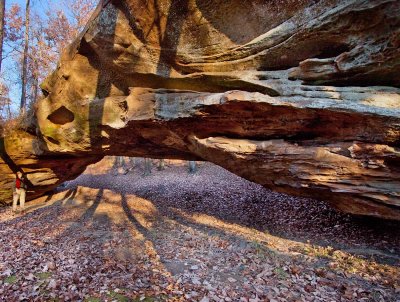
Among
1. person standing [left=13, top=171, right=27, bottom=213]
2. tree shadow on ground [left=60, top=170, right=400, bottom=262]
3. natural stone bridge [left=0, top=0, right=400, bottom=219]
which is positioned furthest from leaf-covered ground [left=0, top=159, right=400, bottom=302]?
natural stone bridge [left=0, top=0, right=400, bottom=219]

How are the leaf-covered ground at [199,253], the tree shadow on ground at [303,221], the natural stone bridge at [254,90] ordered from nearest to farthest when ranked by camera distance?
the leaf-covered ground at [199,253], the natural stone bridge at [254,90], the tree shadow on ground at [303,221]

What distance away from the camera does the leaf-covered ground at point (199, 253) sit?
4.98m

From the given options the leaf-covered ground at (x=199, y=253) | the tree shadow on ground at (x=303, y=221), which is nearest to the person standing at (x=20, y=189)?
the leaf-covered ground at (x=199, y=253)

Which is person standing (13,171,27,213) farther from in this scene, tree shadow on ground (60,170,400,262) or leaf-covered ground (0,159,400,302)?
tree shadow on ground (60,170,400,262)

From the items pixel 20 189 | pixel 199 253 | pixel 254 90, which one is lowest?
pixel 199 253

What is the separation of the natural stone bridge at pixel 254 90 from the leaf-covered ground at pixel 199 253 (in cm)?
154

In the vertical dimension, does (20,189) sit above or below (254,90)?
below

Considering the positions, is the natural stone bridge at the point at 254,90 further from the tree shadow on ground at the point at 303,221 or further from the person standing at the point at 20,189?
the person standing at the point at 20,189

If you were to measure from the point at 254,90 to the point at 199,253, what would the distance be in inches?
178

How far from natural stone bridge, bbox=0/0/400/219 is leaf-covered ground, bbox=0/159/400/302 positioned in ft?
5.05

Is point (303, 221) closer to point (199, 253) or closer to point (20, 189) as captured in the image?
point (199, 253)

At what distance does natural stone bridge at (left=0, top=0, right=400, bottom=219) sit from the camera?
18.8ft

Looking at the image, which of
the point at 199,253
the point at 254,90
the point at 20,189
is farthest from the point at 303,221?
the point at 20,189

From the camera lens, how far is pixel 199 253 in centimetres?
695
